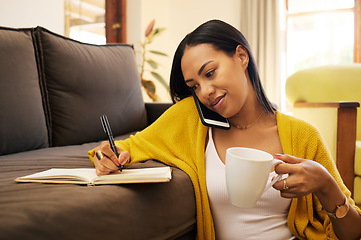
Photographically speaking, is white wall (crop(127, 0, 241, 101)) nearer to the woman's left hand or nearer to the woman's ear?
the woman's ear

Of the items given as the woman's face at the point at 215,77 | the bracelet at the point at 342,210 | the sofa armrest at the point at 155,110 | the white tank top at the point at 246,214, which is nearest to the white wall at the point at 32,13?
the sofa armrest at the point at 155,110

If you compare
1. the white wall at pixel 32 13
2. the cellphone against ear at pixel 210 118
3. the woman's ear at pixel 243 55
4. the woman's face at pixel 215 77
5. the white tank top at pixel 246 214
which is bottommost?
the white tank top at pixel 246 214

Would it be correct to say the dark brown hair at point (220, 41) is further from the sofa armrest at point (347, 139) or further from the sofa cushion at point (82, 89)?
the sofa armrest at point (347, 139)

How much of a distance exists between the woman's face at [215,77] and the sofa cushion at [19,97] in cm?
72

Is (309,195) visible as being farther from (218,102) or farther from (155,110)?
(155,110)

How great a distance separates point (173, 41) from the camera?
13.4 ft

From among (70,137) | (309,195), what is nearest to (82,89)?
(70,137)

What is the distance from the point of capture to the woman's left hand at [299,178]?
0.66 metres

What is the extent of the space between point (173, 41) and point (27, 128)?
3064 millimetres

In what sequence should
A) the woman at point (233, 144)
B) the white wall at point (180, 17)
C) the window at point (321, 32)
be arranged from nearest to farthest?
the woman at point (233, 144)
the window at point (321, 32)
the white wall at point (180, 17)

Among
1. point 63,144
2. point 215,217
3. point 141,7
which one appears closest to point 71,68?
point 63,144

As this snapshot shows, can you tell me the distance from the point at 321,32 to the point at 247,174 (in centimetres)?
375

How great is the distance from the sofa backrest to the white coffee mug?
93 centimetres

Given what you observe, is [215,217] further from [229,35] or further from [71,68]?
[71,68]
